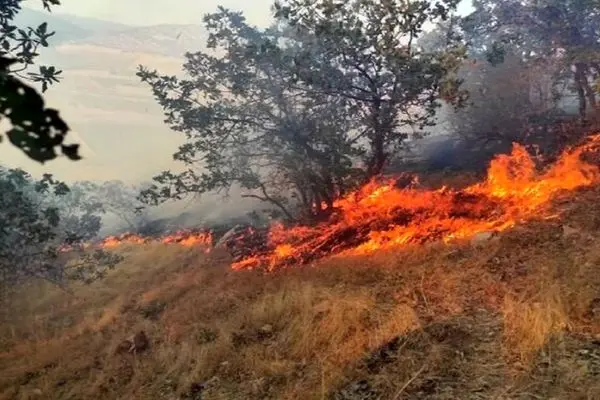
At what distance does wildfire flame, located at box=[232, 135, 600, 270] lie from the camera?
34.3 ft

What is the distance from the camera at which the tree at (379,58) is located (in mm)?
11555

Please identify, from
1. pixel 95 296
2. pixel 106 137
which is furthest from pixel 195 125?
pixel 106 137

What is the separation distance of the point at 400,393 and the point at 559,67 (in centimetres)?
1585

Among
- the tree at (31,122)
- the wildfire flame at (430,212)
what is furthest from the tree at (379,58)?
the tree at (31,122)

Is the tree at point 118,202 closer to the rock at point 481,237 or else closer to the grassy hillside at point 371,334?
the grassy hillside at point 371,334

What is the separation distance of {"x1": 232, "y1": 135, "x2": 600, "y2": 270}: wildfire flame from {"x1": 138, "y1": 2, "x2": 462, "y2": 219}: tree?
1.00 meters

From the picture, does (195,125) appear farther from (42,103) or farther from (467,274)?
(42,103)

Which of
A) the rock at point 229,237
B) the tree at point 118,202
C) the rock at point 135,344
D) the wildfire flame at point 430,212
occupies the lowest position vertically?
the rock at point 135,344

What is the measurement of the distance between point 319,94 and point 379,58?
2.29 metres

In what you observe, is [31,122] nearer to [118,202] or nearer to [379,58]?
[379,58]

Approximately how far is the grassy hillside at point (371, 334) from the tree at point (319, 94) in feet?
12.3

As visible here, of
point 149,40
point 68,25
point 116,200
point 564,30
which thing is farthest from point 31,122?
point 68,25

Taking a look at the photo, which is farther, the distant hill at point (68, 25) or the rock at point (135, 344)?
the distant hill at point (68, 25)

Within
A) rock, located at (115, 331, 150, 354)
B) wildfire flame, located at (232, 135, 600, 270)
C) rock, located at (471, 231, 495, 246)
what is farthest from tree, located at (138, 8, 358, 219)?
rock, located at (115, 331, 150, 354)
